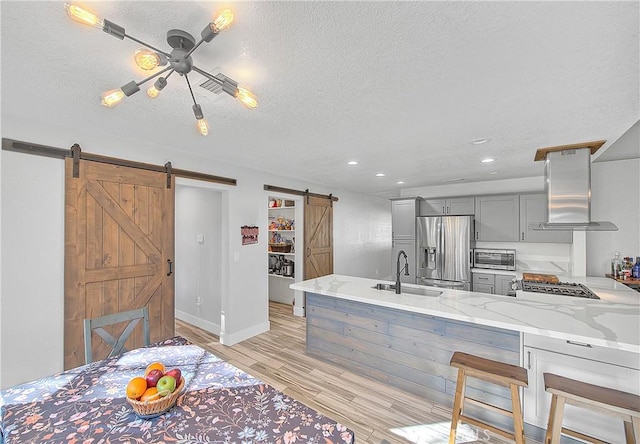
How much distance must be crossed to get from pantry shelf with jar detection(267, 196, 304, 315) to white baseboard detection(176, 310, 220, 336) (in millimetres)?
1626

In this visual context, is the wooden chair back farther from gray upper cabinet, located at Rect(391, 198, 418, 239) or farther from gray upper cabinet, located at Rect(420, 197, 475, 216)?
gray upper cabinet, located at Rect(420, 197, 475, 216)

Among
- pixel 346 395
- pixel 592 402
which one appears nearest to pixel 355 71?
pixel 592 402

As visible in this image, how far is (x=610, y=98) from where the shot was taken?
5.90 ft

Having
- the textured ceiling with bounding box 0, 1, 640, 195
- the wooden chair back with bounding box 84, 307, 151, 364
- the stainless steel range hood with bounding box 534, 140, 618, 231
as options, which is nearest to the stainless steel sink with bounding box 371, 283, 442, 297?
the stainless steel range hood with bounding box 534, 140, 618, 231

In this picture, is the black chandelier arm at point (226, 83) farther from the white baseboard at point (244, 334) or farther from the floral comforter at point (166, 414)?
the white baseboard at point (244, 334)

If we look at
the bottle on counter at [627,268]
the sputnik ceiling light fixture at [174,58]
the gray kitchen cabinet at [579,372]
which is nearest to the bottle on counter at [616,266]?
the bottle on counter at [627,268]

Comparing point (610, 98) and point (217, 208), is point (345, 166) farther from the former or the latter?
point (610, 98)

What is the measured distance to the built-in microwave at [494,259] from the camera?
4715mm

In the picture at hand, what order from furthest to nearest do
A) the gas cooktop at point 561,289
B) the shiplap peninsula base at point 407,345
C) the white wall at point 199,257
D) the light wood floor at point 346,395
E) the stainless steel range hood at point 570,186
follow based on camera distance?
the white wall at point 199,257 < the stainless steel range hood at point 570,186 < the gas cooktop at point 561,289 < the shiplap peninsula base at point 407,345 < the light wood floor at point 346,395

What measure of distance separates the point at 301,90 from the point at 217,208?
279cm

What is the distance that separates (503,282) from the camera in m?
4.62

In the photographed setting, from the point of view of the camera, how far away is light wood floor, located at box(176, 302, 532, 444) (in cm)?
207

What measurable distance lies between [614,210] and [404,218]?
2.98 metres

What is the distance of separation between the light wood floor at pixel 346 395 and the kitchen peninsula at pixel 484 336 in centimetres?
16
